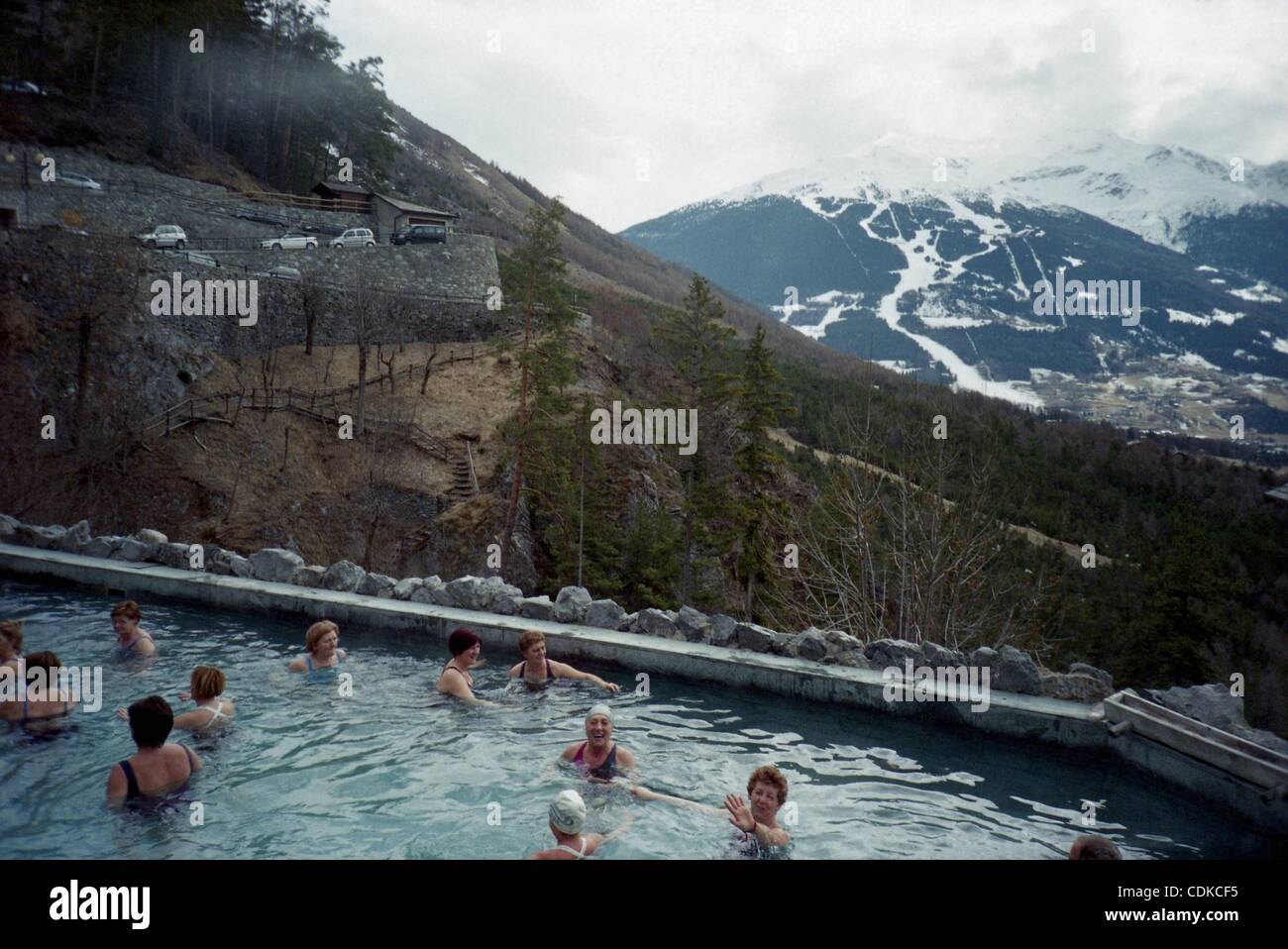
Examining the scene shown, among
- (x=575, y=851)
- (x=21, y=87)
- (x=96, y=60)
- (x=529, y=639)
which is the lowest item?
(x=575, y=851)

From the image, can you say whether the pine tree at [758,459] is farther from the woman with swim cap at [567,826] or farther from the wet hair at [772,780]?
the woman with swim cap at [567,826]

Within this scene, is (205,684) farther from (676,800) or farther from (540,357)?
(540,357)

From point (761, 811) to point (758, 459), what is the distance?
765 inches

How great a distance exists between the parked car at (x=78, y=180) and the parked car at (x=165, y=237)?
287 centimetres

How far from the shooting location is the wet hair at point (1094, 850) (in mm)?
4480

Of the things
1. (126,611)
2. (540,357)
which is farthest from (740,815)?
(540,357)

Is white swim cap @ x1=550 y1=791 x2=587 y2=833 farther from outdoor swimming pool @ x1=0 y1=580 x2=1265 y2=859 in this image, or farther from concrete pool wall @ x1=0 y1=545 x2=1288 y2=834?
concrete pool wall @ x1=0 y1=545 x2=1288 y2=834

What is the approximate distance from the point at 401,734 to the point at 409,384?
2727 cm

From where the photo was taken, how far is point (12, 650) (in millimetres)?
7906

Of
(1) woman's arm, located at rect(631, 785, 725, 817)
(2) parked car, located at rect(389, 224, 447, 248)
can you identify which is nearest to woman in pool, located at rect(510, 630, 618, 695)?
(1) woman's arm, located at rect(631, 785, 725, 817)

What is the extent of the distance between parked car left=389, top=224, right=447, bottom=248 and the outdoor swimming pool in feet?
126

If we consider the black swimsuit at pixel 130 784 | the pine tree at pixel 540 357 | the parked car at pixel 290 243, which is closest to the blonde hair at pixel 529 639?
the black swimsuit at pixel 130 784

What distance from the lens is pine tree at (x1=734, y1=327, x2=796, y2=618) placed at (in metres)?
24.4

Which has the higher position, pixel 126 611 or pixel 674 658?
pixel 126 611
